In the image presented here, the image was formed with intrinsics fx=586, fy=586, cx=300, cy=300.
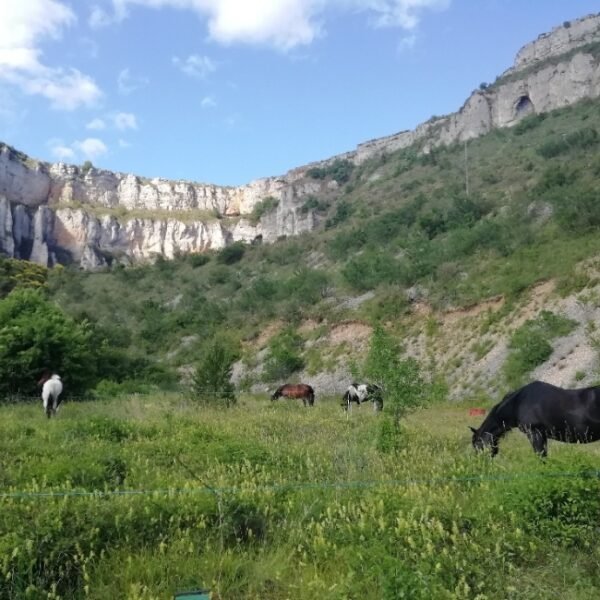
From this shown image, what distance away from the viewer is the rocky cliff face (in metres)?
91.7

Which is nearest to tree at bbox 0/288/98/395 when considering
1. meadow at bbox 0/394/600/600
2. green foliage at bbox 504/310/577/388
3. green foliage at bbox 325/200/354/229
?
meadow at bbox 0/394/600/600

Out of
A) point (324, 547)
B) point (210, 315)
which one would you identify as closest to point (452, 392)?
point (324, 547)

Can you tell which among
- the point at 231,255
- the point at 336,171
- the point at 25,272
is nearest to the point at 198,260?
the point at 231,255

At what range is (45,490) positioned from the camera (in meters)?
6.25

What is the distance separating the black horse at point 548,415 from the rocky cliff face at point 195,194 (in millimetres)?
81602

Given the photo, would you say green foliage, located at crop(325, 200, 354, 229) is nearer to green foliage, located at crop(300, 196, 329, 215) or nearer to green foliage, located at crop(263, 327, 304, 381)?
green foliage, located at crop(300, 196, 329, 215)

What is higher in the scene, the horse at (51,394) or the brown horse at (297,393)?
the horse at (51,394)

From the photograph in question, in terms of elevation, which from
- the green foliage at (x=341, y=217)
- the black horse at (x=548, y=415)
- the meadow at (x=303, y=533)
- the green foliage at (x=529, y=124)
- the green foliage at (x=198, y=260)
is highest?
the green foliage at (x=529, y=124)

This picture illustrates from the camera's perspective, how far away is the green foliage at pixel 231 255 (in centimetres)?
7288

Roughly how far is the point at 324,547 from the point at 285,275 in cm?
5292

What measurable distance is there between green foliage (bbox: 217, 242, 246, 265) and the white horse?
187 ft

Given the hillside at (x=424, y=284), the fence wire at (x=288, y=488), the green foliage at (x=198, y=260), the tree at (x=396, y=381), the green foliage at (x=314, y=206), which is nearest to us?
the fence wire at (x=288, y=488)

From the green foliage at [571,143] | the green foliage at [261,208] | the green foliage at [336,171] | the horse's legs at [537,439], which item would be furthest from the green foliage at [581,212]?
the green foliage at [261,208]

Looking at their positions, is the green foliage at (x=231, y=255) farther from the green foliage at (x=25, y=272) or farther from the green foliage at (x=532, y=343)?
the green foliage at (x=532, y=343)
